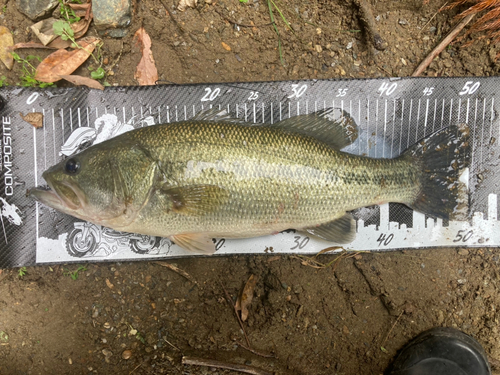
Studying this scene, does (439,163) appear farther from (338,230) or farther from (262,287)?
(262,287)

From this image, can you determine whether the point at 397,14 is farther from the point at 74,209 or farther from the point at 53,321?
the point at 53,321

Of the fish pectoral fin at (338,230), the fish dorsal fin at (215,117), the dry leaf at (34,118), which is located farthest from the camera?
the dry leaf at (34,118)

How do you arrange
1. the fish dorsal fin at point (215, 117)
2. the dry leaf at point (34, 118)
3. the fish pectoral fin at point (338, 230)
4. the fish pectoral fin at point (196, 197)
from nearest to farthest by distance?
the fish pectoral fin at point (196, 197)
the fish dorsal fin at point (215, 117)
the fish pectoral fin at point (338, 230)
the dry leaf at point (34, 118)

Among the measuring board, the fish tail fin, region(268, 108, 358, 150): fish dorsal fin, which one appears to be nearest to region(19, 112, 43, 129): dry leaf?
the measuring board

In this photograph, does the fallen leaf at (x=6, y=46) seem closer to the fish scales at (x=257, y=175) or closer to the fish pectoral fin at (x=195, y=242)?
the fish scales at (x=257, y=175)

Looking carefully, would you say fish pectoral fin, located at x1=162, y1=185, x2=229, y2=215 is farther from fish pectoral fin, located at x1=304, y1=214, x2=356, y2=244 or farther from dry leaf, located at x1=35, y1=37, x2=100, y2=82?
dry leaf, located at x1=35, y1=37, x2=100, y2=82

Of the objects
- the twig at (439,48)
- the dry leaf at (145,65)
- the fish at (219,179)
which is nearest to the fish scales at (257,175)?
the fish at (219,179)
